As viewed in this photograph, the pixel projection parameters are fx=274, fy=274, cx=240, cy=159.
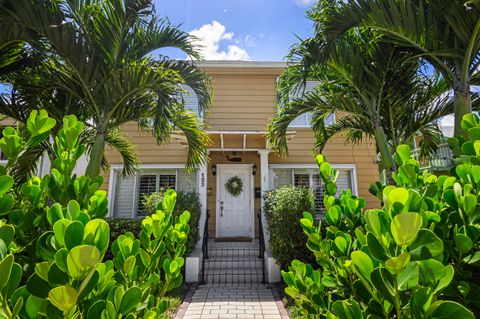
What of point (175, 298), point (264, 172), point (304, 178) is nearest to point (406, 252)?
point (175, 298)

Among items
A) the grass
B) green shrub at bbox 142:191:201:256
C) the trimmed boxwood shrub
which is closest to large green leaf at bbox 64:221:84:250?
the grass

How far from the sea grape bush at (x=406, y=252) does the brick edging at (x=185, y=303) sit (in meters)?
3.84

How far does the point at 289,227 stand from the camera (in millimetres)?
5512

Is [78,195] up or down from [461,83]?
down

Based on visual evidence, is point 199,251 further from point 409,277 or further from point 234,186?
point 409,277

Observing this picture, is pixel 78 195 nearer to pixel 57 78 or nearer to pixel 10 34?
pixel 10 34

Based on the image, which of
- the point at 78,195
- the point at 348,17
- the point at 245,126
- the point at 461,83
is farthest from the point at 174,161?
the point at 78,195

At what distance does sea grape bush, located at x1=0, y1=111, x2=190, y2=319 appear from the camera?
0.52m

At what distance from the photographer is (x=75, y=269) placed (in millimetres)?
518

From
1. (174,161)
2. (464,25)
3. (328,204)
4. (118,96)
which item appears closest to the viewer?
(328,204)

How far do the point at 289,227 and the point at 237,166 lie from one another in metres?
3.64

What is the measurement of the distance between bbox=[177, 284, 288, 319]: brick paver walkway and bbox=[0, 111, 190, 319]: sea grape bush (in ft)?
11.8

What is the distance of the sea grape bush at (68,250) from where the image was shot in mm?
520

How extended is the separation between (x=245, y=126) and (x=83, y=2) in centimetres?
573
